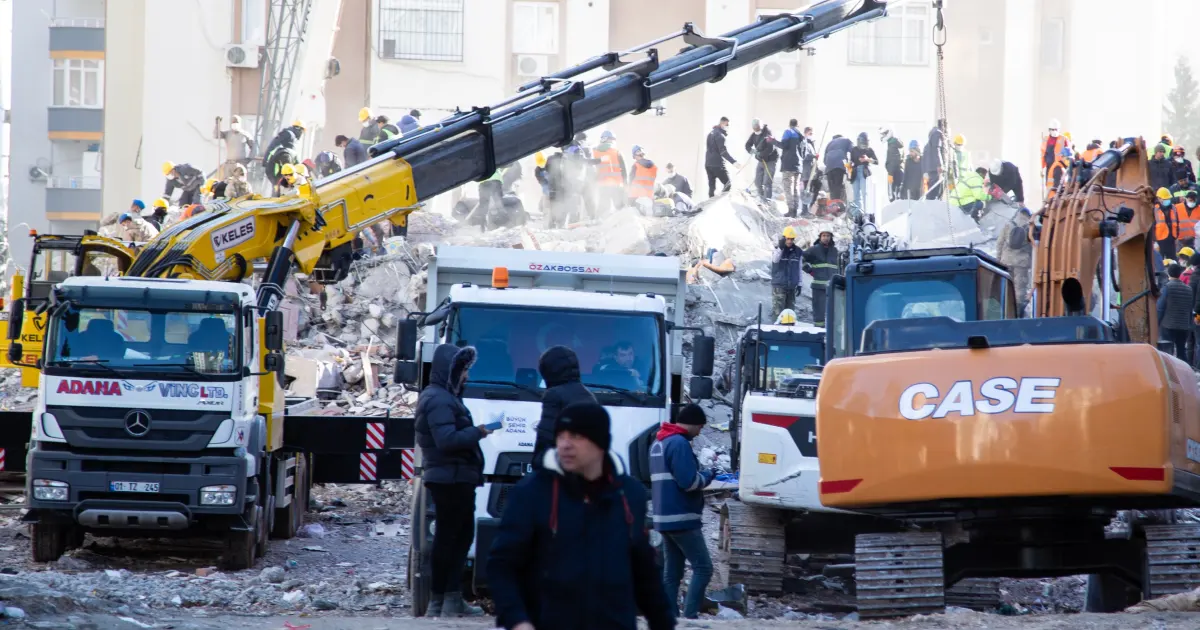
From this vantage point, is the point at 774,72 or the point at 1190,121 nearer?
the point at 774,72

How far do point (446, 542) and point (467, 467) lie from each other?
1.63 feet

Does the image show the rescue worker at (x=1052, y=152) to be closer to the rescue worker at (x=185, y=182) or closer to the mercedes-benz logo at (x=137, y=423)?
the rescue worker at (x=185, y=182)

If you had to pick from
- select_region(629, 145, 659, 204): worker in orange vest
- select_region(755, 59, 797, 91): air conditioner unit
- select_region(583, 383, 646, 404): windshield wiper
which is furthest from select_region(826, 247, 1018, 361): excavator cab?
select_region(755, 59, 797, 91): air conditioner unit

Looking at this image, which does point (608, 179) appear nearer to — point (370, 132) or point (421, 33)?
point (370, 132)

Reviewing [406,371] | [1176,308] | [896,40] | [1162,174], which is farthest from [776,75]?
[406,371]

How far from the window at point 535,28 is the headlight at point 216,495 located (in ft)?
102

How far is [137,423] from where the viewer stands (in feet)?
43.3

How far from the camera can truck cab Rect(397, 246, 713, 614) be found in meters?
10.9

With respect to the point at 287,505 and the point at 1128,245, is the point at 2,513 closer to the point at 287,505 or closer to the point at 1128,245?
the point at 287,505

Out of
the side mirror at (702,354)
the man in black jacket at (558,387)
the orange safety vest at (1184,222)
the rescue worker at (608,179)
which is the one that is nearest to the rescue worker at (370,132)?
the rescue worker at (608,179)

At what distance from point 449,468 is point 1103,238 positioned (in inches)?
239

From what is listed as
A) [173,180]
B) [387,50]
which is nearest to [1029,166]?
[387,50]

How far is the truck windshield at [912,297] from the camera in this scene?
13.3 meters

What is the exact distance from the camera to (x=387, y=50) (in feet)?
141
